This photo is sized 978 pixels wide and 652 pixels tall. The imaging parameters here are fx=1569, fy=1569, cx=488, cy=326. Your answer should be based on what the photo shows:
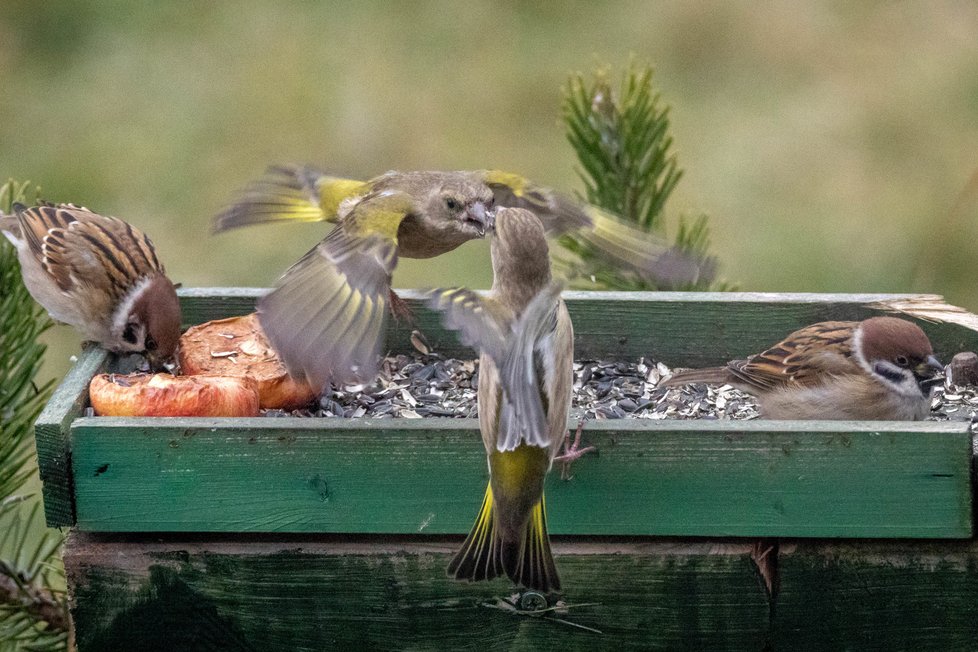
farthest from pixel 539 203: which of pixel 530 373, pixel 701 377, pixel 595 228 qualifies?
pixel 530 373

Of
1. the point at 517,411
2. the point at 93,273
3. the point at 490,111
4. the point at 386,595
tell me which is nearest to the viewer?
the point at 517,411

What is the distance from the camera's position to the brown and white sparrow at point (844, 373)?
3.66 m

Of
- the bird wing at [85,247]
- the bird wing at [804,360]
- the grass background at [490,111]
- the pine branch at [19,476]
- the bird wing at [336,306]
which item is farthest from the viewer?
the grass background at [490,111]

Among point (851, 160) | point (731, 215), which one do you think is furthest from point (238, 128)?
point (851, 160)

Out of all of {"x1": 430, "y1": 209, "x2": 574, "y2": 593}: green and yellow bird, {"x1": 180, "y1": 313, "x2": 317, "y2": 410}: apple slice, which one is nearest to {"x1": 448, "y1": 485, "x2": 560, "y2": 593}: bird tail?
{"x1": 430, "y1": 209, "x2": 574, "y2": 593}: green and yellow bird

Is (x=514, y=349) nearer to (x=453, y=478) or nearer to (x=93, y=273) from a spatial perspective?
(x=453, y=478)

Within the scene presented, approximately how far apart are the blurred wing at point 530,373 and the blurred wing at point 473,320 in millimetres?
24

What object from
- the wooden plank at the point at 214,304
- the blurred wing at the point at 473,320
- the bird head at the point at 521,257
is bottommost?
the wooden plank at the point at 214,304

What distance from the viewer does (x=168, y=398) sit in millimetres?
3555

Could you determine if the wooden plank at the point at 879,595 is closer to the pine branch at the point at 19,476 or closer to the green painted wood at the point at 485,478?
the green painted wood at the point at 485,478

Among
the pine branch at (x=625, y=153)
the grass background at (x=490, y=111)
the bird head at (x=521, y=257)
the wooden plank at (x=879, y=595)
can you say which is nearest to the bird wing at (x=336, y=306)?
the bird head at (x=521, y=257)

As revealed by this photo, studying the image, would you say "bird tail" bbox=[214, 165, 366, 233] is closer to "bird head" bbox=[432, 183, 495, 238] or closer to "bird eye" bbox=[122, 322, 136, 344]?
"bird head" bbox=[432, 183, 495, 238]

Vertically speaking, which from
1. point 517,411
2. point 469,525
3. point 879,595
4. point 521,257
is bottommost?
point 879,595

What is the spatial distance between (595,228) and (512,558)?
1.36 metres
